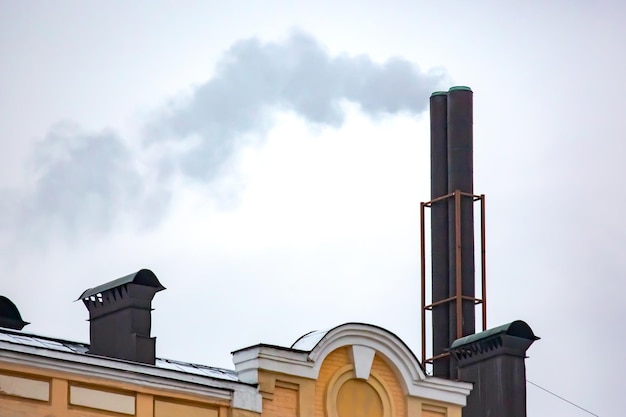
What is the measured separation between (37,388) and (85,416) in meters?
0.81

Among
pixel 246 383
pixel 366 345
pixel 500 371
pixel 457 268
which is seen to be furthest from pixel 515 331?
pixel 457 268

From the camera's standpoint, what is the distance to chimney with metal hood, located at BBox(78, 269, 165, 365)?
97.0 ft

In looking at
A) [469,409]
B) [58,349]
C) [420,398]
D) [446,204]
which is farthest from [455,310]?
[58,349]

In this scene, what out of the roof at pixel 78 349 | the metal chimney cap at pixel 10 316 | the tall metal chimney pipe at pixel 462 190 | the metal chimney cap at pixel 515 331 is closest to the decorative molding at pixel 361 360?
the roof at pixel 78 349

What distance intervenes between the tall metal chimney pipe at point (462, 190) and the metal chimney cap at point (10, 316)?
626 inches

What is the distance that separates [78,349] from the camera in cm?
2972

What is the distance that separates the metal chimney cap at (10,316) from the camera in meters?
32.2

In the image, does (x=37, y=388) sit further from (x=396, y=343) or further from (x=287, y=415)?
(x=396, y=343)

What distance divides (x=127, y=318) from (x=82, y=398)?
278 cm

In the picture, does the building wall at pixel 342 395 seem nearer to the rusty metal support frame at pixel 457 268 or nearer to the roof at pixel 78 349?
the roof at pixel 78 349

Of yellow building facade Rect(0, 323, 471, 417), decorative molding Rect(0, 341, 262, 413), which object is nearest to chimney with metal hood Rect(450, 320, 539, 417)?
yellow building facade Rect(0, 323, 471, 417)

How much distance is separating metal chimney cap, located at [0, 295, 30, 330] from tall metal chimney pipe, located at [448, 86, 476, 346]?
52.1 ft

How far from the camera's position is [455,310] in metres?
46.7

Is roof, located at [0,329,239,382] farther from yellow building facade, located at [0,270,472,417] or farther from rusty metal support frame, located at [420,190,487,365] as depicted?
rusty metal support frame, located at [420,190,487,365]
